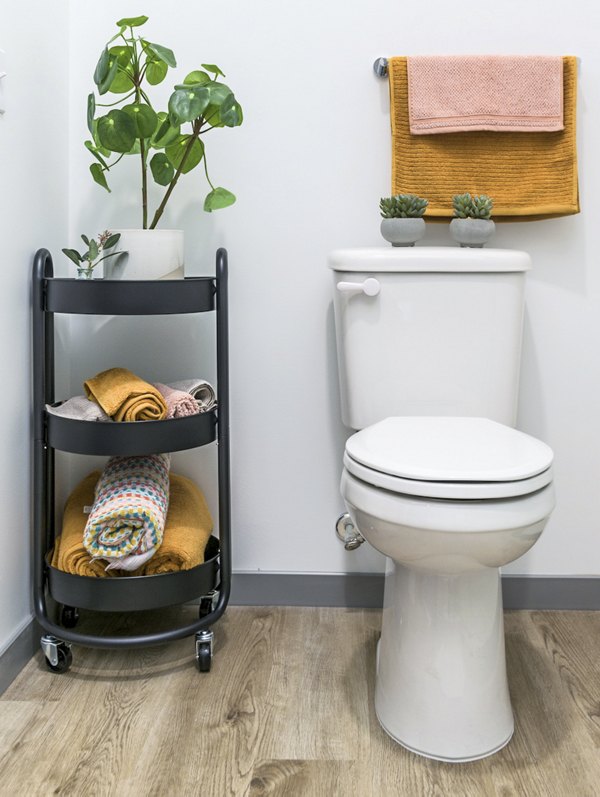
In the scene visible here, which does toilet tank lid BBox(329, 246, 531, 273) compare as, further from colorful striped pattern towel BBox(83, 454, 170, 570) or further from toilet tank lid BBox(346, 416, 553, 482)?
colorful striped pattern towel BBox(83, 454, 170, 570)

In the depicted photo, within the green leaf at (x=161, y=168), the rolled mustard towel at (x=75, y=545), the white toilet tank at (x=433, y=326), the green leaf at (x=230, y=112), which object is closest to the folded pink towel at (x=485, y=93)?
the white toilet tank at (x=433, y=326)

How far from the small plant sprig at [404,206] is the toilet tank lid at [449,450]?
386 millimetres

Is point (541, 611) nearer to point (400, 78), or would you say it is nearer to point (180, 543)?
point (180, 543)

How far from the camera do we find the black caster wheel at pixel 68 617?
5.33 feet

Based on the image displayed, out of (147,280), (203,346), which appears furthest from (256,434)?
(147,280)

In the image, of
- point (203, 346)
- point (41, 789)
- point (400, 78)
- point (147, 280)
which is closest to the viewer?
point (41, 789)

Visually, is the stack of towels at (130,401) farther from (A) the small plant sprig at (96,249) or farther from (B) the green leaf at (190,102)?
(B) the green leaf at (190,102)

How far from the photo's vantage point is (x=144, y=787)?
1.15 meters

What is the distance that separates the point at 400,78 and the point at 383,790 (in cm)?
123

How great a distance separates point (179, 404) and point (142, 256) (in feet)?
0.88

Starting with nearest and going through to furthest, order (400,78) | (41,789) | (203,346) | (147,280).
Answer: (41,789)
(147,280)
(400,78)
(203,346)

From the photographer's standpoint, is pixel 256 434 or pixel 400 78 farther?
pixel 256 434

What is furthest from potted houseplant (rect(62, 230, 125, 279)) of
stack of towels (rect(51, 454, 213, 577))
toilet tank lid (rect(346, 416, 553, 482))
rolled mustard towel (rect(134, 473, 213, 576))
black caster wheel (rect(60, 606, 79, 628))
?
black caster wheel (rect(60, 606, 79, 628))

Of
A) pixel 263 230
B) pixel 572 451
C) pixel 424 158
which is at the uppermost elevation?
pixel 424 158
